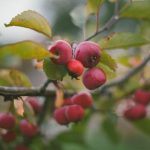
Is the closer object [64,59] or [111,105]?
[64,59]

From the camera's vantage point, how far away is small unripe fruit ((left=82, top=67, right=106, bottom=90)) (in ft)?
3.46

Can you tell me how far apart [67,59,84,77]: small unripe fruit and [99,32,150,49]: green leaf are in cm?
15

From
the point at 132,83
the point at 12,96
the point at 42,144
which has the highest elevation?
the point at 12,96

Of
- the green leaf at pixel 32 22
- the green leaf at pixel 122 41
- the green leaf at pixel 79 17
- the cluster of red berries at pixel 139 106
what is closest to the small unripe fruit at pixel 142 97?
the cluster of red berries at pixel 139 106

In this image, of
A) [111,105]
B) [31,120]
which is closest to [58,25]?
[111,105]

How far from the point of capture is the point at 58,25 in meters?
5.28

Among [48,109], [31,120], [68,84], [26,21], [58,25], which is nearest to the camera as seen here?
[26,21]

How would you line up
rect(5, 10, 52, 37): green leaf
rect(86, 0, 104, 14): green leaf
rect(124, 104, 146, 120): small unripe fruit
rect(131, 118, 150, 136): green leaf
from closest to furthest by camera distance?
rect(5, 10, 52, 37): green leaf
rect(86, 0, 104, 14): green leaf
rect(124, 104, 146, 120): small unripe fruit
rect(131, 118, 150, 136): green leaf

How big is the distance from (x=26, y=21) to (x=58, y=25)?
418cm

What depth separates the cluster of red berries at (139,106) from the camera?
1.64 meters

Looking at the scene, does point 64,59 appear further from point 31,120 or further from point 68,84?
point 68,84

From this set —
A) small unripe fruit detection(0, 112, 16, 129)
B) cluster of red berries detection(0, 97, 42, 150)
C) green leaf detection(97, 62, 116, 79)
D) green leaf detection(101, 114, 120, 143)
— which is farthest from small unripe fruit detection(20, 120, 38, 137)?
green leaf detection(101, 114, 120, 143)

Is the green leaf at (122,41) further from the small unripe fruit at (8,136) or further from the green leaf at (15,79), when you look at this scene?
the small unripe fruit at (8,136)

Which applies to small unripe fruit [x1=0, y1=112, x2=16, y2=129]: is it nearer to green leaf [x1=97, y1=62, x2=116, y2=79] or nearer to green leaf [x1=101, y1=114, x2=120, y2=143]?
green leaf [x1=97, y1=62, x2=116, y2=79]
